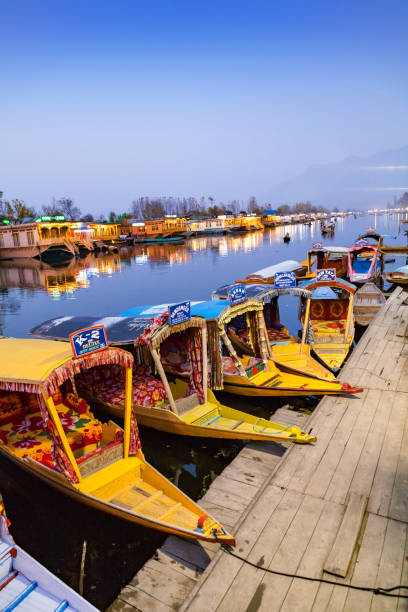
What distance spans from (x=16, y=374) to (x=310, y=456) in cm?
652

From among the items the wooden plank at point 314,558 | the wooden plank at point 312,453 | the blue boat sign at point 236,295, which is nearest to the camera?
the wooden plank at point 314,558

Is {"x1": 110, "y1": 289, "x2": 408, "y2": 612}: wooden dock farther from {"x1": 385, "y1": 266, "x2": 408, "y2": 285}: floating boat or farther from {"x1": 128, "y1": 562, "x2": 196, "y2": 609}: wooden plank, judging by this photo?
{"x1": 385, "y1": 266, "x2": 408, "y2": 285}: floating boat

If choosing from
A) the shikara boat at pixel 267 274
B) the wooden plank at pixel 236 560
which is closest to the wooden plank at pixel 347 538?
the wooden plank at pixel 236 560

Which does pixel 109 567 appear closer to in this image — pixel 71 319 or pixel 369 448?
pixel 369 448

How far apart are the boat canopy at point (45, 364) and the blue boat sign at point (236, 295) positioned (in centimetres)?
527

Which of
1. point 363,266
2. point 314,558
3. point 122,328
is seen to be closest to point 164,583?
point 314,558

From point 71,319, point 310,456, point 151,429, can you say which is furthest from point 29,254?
point 310,456

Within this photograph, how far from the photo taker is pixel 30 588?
515cm

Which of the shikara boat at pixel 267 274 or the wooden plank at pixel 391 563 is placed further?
the shikara boat at pixel 267 274

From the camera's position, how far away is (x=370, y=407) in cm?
1070

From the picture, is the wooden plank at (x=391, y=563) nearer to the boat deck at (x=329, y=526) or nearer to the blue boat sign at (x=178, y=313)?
the boat deck at (x=329, y=526)

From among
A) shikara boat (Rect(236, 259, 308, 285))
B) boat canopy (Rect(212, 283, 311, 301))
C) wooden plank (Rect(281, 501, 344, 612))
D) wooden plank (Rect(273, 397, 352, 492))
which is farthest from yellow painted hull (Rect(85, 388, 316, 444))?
shikara boat (Rect(236, 259, 308, 285))

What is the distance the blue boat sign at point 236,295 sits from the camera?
12477mm

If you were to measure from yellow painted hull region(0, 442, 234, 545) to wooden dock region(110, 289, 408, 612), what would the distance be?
0.48 meters
